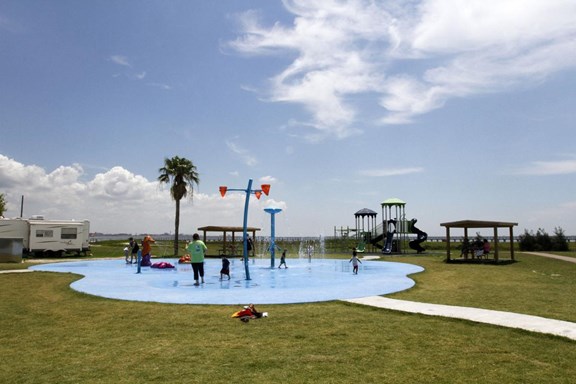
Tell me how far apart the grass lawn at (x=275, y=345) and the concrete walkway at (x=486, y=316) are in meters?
0.43

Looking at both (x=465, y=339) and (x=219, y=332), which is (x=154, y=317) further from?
(x=465, y=339)

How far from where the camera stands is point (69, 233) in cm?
3606

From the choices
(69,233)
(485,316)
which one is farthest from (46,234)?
(485,316)

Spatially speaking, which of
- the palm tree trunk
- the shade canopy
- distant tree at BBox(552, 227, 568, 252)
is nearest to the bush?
distant tree at BBox(552, 227, 568, 252)

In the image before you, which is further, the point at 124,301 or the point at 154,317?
the point at 124,301

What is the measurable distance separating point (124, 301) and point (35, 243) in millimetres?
26896

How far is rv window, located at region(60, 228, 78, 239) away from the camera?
35572 millimetres

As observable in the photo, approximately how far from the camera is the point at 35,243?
1342 inches

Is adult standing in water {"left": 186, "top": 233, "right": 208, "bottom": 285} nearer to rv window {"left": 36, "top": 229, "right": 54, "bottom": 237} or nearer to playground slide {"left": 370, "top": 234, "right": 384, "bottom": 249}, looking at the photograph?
rv window {"left": 36, "top": 229, "right": 54, "bottom": 237}

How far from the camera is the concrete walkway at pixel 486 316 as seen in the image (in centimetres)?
828

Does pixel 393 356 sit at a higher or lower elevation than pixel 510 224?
lower

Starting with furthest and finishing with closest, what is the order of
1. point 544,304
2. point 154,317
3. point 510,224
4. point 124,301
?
point 510,224 < point 124,301 < point 544,304 < point 154,317

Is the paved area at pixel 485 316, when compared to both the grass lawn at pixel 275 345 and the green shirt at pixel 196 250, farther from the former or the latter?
the green shirt at pixel 196 250

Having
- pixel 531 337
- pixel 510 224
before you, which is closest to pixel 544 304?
pixel 531 337
